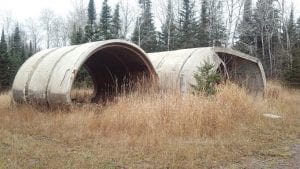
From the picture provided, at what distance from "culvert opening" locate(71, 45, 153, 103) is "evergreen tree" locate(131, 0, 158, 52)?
2451cm

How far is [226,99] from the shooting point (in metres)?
9.67

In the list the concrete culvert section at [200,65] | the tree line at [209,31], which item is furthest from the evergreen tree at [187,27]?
the concrete culvert section at [200,65]

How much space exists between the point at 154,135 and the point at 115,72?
27.0 ft

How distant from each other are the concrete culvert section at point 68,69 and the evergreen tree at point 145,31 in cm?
2594

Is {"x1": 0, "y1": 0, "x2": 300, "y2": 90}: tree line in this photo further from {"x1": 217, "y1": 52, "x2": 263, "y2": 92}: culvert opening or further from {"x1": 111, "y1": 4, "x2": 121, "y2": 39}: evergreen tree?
{"x1": 217, "y1": 52, "x2": 263, "y2": 92}: culvert opening

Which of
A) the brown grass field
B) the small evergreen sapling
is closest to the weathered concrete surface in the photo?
the brown grass field

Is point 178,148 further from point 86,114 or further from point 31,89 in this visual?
point 31,89

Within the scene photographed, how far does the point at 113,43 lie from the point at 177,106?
145 inches

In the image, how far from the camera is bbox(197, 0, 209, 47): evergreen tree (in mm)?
38688

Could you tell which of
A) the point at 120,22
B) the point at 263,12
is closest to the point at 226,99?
the point at 263,12

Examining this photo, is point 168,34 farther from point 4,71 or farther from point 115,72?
point 115,72

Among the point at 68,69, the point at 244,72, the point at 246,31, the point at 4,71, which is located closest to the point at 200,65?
the point at 244,72

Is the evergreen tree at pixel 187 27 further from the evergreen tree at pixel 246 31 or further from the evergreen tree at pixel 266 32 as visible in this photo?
the evergreen tree at pixel 266 32

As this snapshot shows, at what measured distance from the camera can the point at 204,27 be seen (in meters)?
43.8
